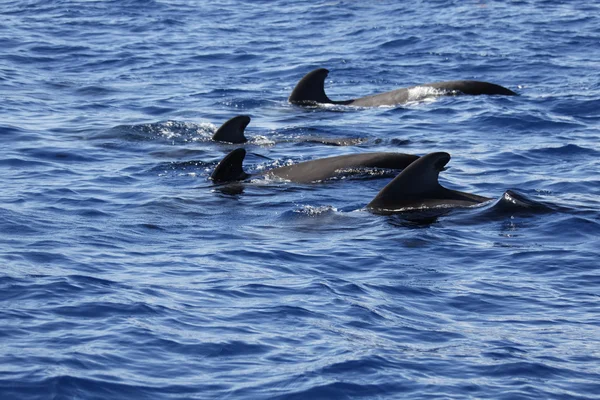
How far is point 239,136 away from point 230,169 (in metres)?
2.83

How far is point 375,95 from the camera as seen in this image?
870 inches

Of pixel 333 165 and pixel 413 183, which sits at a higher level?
pixel 413 183

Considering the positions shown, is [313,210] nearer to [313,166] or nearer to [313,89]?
[313,166]

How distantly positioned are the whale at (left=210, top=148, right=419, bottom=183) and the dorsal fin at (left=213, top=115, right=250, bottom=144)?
2164mm

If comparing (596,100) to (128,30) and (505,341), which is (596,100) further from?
(128,30)

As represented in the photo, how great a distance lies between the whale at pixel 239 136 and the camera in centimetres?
1756

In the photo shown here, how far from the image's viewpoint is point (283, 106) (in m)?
21.9

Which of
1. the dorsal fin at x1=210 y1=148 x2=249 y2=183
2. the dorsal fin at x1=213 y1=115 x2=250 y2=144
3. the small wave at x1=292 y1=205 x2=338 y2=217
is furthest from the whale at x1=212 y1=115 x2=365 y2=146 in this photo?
the small wave at x1=292 y1=205 x2=338 y2=217

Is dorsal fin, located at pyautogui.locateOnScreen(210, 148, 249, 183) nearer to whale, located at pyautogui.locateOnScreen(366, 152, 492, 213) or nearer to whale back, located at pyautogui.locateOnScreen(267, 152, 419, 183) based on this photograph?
whale back, located at pyautogui.locateOnScreen(267, 152, 419, 183)

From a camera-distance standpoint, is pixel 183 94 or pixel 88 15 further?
pixel 88 15

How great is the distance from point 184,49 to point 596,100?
11902 millimetres

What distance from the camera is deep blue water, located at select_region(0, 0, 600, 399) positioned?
8516 millimetres

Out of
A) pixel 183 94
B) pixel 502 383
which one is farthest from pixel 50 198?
pixel 183 94

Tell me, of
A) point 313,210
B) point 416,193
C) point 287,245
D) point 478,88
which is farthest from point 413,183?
point 478,88
